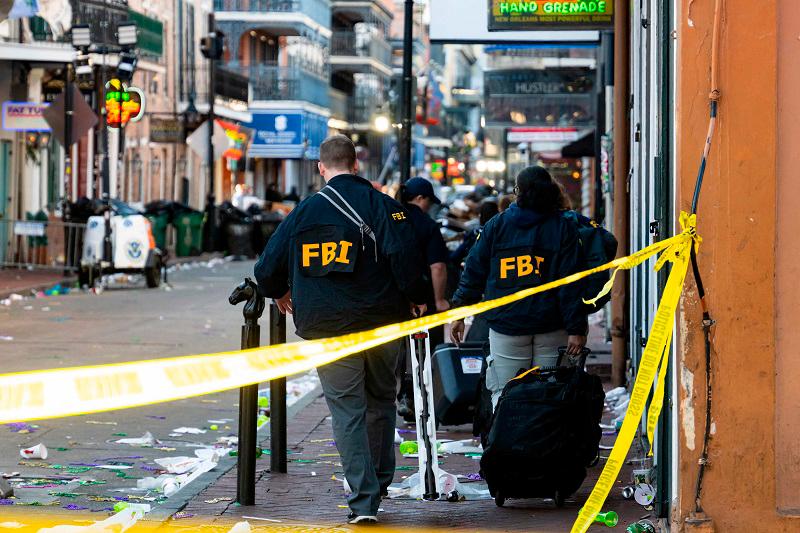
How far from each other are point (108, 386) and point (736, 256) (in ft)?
7.99

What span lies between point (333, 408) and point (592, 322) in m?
13.7

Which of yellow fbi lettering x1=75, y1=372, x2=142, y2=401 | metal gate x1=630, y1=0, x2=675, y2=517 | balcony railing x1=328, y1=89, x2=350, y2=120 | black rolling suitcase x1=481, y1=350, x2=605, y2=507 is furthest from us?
balcony railing x1=328, y1=89, x2=350, y2=120

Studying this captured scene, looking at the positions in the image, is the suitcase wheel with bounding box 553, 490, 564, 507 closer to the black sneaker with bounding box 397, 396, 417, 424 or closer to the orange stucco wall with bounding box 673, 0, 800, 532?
the orange stucco wall with bounding box 673, 0, 800, 532

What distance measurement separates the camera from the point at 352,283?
7.38 metres

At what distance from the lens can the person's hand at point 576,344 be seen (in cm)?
824

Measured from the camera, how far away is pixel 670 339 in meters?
6.30

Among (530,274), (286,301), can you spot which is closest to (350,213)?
(286,301)

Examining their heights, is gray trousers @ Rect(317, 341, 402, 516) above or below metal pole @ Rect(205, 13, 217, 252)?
below

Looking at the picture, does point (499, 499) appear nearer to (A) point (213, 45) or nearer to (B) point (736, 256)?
(B) point (736, 256)

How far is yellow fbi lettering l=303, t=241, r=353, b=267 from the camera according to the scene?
7355mm

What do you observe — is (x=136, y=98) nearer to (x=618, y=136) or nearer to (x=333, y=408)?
(x=618, y=136)

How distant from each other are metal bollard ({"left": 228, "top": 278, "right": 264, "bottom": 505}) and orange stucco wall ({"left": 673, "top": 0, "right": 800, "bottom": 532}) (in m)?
2.39

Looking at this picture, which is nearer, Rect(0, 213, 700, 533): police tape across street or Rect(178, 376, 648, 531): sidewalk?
Rect(0, 213, 700, 533): police tape across street

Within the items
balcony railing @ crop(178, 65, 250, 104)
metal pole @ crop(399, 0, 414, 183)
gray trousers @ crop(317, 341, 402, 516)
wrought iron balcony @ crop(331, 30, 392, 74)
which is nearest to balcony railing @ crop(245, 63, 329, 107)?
balcony railing @ crop(178, 65, 250, 104)
